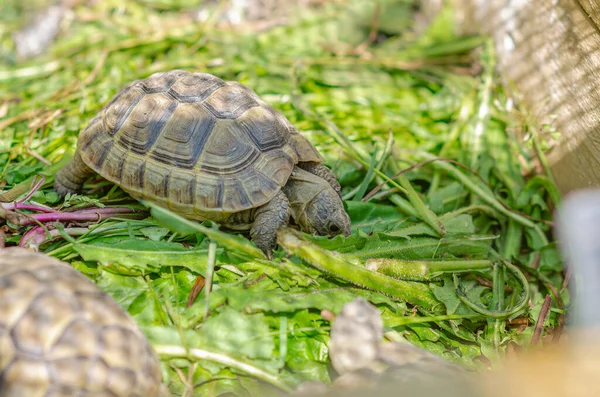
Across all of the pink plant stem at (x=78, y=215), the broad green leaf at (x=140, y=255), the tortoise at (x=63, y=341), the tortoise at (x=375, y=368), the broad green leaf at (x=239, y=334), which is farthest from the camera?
the pink plant stem at (x=78, y=215)

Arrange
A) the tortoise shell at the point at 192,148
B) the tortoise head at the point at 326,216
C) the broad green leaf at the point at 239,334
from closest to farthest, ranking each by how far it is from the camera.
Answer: the broad green leaf at the point at 239,334 < the tortoise shell at the point at 192,148 < the tortoise head at the point at 326,216

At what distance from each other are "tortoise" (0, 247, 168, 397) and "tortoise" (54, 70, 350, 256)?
2.82 ft

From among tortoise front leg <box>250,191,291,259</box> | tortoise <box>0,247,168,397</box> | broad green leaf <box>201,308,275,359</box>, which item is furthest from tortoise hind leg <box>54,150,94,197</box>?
broad green leaf <box>201,308,275,359</box>

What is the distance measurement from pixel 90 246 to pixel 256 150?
873mm

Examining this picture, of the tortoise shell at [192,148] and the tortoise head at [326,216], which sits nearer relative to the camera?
the tortoise shell at [192,148]

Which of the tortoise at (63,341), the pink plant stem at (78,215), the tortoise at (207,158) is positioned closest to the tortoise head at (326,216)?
the tortoise at (207,158)

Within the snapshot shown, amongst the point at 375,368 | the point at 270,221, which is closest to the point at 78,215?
the point at 270,221

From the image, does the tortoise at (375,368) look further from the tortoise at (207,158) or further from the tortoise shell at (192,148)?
the tortoise shell at (192,148)

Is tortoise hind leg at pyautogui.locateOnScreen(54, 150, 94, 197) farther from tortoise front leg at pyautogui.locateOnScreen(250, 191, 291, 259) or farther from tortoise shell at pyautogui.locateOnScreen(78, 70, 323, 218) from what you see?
tortoise front leg at pyautogui.locateOnScreen(250, 191, 291, 259)

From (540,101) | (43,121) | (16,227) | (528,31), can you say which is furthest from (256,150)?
(528,31)

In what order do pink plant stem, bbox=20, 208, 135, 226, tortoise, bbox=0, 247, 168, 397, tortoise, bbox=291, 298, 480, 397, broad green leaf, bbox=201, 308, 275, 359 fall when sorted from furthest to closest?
1. pink plant stem, bbox=20, 208, 135, 226
2. broad green leaf, bbox=201, 308, 275, 359
3. tortoise, bbox=0, 247, 168, 397
4. tortoise, bbox=291, 298, 480, 397

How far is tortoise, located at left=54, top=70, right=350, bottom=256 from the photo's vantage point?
2580 millimetres

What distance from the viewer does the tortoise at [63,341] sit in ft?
5.22

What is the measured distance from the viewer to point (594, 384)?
1.27 metres
